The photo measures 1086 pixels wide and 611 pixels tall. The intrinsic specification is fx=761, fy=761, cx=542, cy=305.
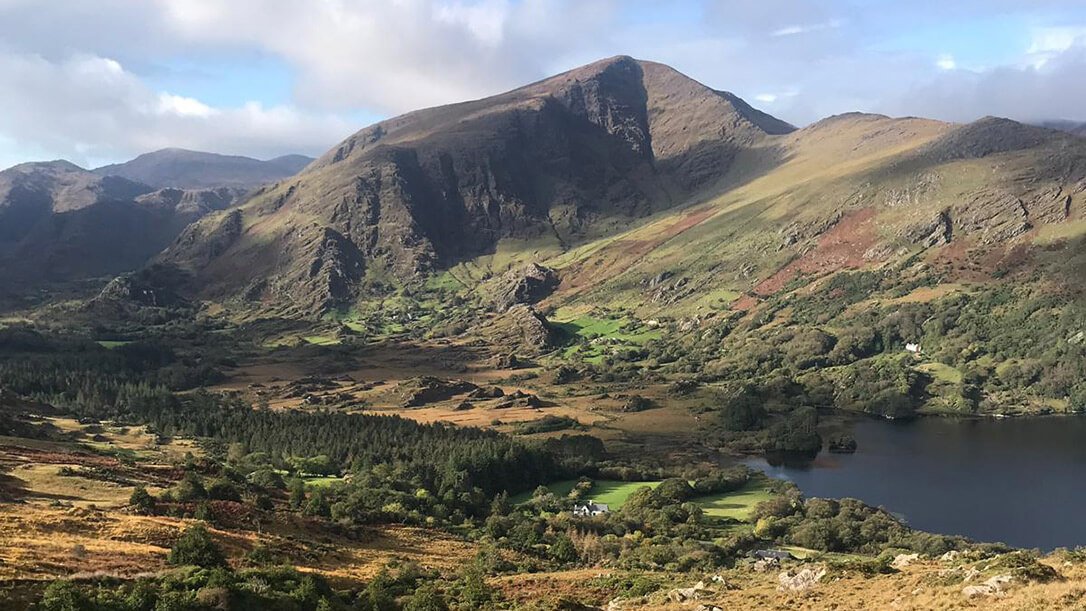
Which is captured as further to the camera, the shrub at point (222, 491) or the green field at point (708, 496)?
the green field at point (708, 496)

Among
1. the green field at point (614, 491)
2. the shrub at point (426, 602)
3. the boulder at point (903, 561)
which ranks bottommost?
the green field at point (614, 491)

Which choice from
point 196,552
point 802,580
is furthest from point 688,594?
point 196,552

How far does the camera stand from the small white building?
93938 mm

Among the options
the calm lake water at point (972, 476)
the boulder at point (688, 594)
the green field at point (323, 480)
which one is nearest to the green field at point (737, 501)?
the calm lake water at point (972, 476)

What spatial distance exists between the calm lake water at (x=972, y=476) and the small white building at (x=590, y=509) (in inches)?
1595

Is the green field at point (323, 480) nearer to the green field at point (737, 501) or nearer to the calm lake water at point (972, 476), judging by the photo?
the green field at point (737, 501)

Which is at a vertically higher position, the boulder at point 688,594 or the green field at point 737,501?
the boulder at point 688,594

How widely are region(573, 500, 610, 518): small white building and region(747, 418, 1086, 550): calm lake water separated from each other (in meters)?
40.5

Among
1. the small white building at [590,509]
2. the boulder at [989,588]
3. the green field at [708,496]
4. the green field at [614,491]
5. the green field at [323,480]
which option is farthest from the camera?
the green field at [614,491]

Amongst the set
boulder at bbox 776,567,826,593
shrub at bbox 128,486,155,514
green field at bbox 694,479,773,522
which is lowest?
green field at bbox 694,479,773,522

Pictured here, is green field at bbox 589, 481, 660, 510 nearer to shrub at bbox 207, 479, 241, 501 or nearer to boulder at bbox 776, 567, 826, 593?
shrub at bbox 207, 479, 241, 501

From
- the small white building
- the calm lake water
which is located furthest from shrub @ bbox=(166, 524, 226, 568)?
the calm lake water

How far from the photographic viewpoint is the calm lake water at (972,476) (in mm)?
105625

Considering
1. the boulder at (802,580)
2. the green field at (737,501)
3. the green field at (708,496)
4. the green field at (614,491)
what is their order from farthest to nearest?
the green field at (614,491) → the green field at (708,496) → the green field at (737,501) → the boulder at (802,580)
